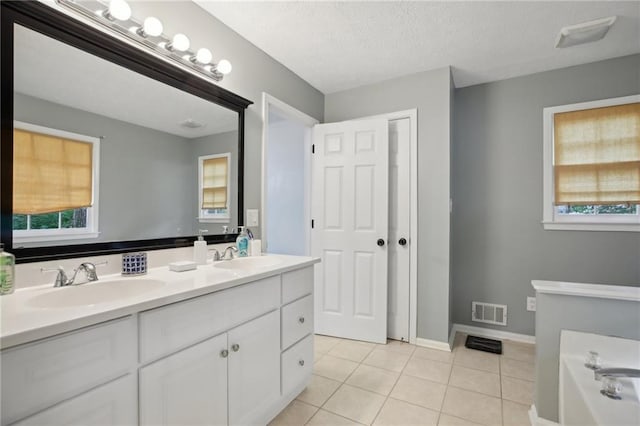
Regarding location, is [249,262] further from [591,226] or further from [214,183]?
[591,226]

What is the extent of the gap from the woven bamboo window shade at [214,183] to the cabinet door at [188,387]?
2.90 ft

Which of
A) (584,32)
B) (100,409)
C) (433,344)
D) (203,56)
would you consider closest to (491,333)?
(433,344)

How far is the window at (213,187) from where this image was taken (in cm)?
181

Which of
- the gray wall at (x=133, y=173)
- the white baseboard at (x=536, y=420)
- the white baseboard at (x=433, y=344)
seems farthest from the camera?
the white baseboard at (x=433, y=344)

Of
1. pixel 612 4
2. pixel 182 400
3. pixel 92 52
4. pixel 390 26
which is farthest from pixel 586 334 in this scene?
pixel 92 52

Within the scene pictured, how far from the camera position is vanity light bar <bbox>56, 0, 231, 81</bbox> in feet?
4.21

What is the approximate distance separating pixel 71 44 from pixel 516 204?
3331 millimetres

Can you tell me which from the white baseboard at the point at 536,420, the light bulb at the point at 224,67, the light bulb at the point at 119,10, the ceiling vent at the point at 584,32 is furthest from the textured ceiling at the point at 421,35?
the white baseboard at the point at 536,420

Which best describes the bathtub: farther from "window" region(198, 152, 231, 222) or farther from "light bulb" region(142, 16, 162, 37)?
"light bulb" region(142, 16, 162, 37)

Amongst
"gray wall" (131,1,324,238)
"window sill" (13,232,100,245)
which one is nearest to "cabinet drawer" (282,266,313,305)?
"gray wall" (131,1,324,238)

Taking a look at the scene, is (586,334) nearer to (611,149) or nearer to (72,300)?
(611,149)

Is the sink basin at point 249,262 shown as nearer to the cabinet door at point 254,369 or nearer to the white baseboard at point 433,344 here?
the cabinet door at point 254,369

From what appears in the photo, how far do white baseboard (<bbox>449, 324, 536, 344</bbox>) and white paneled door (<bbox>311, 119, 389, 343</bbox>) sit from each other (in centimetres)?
85

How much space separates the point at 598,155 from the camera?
8.03 ft
